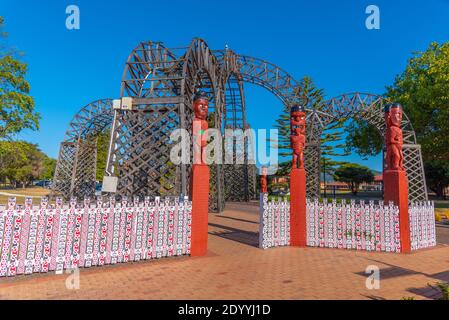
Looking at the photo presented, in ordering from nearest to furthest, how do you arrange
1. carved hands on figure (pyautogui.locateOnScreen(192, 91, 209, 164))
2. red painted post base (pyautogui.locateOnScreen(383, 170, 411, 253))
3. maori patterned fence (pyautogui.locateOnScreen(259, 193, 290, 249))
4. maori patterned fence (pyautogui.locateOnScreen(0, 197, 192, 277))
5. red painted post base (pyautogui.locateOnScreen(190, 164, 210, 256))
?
maori patterned fence (pyautogui.locateOnScreen(0, 197, 192, 277)) < red painted post base (pyautogui.locateOnScreen(190, 164, 210, 256)) < carved hands on figure (pyautogui.locateOnScreen(192, 91, 209, 164)) < red painted post base (pyautogui.locateOnScreen(383, 170, 411, 253)) < maori patterned fence (pyautogui.locateOnScreen(259, 193, 290, 249))

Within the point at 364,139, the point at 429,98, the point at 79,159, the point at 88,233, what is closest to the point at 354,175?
the point at 364,139

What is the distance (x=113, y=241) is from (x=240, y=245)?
413 cm

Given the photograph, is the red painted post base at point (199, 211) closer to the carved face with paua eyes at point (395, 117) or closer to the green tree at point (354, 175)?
the carved face with paua eyes at point (395, 117)

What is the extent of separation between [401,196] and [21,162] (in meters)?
46.7

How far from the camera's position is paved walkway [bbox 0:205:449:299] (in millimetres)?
4887

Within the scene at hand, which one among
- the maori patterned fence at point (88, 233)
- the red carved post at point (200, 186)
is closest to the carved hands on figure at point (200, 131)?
the red carved post at point (200, 186)

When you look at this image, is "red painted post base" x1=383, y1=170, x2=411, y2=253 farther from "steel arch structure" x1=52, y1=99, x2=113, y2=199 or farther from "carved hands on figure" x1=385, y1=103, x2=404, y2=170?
"steel arch structure" x1=52, y1=99, x2=113, y2=199

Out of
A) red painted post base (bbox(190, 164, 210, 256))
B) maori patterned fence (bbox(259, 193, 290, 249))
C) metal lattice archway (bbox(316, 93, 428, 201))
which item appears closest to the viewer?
red painted post base (bbox(190, 164, 210, 256))

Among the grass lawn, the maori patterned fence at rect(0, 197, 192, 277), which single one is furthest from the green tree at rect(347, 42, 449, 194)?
the grass lawn

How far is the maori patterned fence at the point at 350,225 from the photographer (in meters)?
8.54

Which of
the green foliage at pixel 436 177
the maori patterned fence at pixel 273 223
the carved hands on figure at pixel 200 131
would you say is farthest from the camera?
the green foliage at pixel 436 177

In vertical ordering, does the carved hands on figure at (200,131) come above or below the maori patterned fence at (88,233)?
above

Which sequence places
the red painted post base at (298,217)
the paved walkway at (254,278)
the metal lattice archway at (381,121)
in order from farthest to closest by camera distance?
the metal lattice archway at (381,121) → the red painted post base at (298,217) → the paved walkway at (254,278)

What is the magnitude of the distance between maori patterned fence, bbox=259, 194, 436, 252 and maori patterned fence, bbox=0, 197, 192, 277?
8.89 feet
